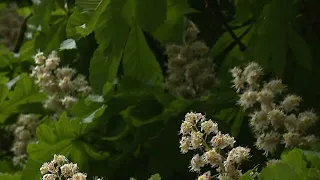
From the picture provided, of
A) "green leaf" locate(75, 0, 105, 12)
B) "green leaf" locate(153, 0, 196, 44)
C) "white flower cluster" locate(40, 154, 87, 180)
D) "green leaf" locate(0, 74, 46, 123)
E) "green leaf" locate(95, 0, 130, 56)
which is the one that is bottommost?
"green leaf" locate(0, 74, 46, 123)

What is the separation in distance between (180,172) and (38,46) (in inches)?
22.4

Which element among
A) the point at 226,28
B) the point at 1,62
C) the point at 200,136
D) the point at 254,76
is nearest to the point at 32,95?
the point at 1,62

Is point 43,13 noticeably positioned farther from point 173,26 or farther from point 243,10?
point 243,10

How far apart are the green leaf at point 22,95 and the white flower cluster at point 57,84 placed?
44mm

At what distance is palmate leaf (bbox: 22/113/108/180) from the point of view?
120 cm

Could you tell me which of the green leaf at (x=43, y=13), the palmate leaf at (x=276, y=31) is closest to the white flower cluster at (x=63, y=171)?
the palmate leaf at (x=276, y=31)

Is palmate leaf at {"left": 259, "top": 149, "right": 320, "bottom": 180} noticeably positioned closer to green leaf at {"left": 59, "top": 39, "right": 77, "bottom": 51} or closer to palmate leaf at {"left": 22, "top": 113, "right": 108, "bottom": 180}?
palmate leaf at {"left": 22, "top": 113, "right": 108, "bottom": 180}

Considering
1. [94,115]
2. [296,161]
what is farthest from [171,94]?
[296,161]

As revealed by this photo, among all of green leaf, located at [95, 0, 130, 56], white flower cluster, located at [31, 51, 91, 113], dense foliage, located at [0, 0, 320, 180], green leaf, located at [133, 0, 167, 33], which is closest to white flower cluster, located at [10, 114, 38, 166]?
dense foliage, located at [0, 0, 320, 180]

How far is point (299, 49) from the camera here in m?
1.12

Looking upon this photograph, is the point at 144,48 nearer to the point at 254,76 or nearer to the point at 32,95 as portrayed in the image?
the point at 254,76

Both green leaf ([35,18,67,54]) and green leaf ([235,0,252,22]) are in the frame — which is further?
green leaf ([35,18,67,54])

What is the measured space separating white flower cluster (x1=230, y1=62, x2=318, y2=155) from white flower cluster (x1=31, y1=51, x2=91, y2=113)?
418 millimetres

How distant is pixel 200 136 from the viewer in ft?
2.81
